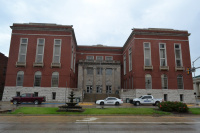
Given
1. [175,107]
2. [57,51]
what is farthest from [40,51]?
[175,107]

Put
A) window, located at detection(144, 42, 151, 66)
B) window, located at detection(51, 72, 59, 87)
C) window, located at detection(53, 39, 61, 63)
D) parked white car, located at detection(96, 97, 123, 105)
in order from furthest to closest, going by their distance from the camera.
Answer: window, located at detection(144, 42, 151, 66), window, located at detection(53, 39, 61, 63), window, located at detection(51, 72, 59, 87), parked white car, located at detection(96, 97, 123, 105)

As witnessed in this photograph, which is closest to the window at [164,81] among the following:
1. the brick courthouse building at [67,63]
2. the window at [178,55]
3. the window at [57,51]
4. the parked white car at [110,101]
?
the brick courthouse building at [67,63]

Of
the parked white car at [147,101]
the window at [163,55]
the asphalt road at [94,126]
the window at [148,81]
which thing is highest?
the window at [163,55]

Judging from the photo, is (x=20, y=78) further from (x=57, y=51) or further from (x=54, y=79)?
(x=57, y=51)

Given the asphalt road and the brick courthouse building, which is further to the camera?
the brick courthouse building

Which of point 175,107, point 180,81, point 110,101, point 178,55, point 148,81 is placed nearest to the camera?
point 175,107

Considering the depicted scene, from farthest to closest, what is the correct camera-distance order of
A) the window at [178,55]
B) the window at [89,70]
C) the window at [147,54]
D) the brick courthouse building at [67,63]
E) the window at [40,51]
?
1. the window at [89,70]
2. the window at [178,55]
3. the window at [147,54]
4. the window at [40,51]
5. the brick courthouse building at [67,63]

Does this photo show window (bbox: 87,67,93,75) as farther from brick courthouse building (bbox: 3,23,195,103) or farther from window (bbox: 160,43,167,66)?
window (bbox: 160,43,167,66)

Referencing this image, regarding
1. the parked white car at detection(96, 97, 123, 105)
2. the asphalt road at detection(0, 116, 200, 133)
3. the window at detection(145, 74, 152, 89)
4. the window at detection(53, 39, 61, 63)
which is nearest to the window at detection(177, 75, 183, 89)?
the window at detection(145, 74, 152, 89)

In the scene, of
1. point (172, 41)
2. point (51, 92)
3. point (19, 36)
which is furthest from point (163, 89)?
point (19, 36)

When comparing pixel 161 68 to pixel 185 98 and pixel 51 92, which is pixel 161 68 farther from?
pixel 51 92

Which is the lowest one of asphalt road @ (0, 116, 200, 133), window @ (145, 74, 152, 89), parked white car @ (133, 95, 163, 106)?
asphalt road @ (0, 116, 200, 133)

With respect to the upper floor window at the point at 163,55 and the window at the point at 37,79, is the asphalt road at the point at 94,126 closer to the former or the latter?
the window at the point at 37,79

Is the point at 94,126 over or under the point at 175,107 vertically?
under
